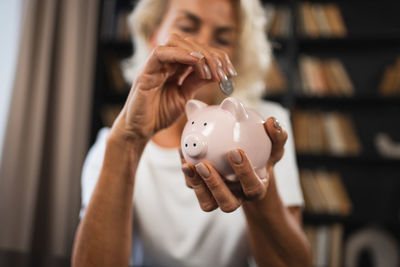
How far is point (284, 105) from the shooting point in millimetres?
2348

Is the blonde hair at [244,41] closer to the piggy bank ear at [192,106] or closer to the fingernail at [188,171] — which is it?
the piggy bank ear at [192,106]

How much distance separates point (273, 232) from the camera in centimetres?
79

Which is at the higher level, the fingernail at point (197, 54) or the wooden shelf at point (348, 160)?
the fingernail at point (197, 54)

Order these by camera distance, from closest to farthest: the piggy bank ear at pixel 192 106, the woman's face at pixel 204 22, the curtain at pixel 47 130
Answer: the piggy bank ear at pixel 192 106
the woman's face at pixel 204 22
the curtain at pixel 47 130

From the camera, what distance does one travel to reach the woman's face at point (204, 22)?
92cm

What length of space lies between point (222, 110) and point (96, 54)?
225 cm

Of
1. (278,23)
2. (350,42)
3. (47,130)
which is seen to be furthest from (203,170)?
(350,42)

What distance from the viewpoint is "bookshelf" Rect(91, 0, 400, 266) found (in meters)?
2.35

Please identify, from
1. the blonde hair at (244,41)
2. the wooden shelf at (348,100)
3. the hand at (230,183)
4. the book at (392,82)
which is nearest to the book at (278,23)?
the wooden shelf at (348,100)

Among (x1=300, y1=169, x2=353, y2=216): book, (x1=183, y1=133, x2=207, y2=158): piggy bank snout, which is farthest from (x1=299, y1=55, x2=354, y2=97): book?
(x1=183, y1=133, x2=207, y2=158): piggy bank snout

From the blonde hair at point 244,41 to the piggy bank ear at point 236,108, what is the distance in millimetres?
539

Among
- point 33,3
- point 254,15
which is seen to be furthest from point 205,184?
point 33,3

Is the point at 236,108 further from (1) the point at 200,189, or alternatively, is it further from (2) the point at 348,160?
(2) the point at 348,160

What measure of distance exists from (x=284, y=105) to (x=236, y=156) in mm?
1907
